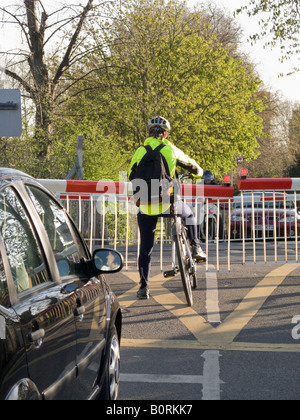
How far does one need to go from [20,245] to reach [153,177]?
522cm

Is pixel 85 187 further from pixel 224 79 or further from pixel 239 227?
pixel 224 79

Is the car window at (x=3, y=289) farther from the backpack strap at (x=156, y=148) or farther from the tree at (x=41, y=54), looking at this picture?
the tree at (x=41, y=54)

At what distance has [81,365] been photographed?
3.43 meters

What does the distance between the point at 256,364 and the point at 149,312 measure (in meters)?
2.31

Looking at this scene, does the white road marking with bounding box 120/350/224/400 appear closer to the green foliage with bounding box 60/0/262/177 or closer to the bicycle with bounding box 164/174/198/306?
the bicycle with bounding box 164/174/198/306

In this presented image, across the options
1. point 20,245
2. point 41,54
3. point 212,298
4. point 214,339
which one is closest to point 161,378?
point 214,339

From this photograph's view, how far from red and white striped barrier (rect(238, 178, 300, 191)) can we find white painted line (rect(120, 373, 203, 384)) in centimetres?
533

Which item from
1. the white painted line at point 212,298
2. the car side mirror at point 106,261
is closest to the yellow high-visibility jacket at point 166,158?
the white painted line at point 212,298

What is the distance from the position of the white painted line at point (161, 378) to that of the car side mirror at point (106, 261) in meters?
1.53

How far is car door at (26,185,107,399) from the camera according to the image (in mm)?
3467

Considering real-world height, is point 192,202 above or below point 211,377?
above

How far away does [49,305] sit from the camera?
119 inches

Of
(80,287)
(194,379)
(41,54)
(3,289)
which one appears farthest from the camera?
(41,54)

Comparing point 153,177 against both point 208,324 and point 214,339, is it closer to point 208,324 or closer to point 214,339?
point 208,324
